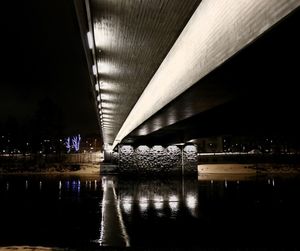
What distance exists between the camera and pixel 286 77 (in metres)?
6.83

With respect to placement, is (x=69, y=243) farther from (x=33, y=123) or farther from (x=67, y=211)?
(x=33, y=123)

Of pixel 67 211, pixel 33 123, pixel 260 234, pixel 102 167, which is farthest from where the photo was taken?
pixel 33 123

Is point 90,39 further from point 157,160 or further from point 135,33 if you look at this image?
point 157,160

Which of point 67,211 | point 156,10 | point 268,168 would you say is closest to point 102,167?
point 268,168

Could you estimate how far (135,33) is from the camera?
8312 millimetres

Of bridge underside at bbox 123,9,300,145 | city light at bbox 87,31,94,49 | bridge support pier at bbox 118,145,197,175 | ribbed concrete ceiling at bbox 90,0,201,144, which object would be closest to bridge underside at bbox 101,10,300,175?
bridge underside at bbox 123,9,300,145

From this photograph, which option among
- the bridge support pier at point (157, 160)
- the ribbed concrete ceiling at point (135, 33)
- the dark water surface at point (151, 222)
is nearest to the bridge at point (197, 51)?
the ribbed concrete ceiling at point (135, 33)

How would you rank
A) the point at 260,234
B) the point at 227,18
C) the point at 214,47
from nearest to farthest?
1. the point at 227,18
2. the point at 214,47
3. the point at 260,234

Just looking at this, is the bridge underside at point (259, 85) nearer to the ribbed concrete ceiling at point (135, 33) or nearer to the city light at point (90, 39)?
the ribbed concrete ceiling at point (135, 33)

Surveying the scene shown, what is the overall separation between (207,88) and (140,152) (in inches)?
1011

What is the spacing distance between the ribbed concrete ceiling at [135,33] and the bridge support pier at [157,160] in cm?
2047

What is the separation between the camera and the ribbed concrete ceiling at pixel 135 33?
6.84 meters

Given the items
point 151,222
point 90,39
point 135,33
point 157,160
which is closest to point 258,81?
point 135,33

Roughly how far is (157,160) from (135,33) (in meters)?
25.8
